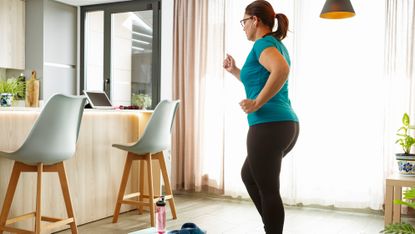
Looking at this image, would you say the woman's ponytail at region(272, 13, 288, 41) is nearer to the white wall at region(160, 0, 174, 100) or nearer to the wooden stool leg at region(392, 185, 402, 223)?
the wooden stool leg at region(392, 185, 402, 223)

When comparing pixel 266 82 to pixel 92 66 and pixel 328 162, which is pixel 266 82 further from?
pixel 92 66

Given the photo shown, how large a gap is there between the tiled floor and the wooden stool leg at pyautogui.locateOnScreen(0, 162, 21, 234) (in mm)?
713

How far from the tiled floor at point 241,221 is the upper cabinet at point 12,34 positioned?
265 cm

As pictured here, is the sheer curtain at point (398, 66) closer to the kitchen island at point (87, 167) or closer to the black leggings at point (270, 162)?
the kitchen island at point (87, 167)

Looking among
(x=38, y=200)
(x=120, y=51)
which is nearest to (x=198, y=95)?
(x=120, y=51)

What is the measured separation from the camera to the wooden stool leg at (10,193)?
111 inches

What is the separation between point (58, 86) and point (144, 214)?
8.36ft

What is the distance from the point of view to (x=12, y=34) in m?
5.62

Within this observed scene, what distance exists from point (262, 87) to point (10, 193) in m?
1.60

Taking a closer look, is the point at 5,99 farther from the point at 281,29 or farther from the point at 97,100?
the point at 281,29

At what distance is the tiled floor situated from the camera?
3.56 meters

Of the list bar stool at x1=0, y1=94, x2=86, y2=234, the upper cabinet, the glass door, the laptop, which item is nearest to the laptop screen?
the laptop

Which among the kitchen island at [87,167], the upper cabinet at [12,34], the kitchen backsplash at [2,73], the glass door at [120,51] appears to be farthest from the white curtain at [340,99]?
the kitchen backsplash at [2,73]

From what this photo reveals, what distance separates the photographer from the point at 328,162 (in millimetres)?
4418
